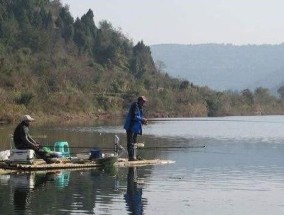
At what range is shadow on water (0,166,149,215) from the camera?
1451cm

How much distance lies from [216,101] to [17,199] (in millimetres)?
101214

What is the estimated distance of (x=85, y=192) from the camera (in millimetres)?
16844

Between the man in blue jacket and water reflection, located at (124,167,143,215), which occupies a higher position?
the man in blue jacket

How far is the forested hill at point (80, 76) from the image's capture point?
77.1 m

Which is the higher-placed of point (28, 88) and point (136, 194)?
point (28, 88)

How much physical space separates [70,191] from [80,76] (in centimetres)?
8097

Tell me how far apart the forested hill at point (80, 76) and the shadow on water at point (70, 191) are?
40671mm

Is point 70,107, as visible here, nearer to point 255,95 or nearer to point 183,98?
point 183,98

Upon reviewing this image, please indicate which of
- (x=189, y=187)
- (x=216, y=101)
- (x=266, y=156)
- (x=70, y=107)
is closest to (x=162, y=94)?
(x=216, y=101)

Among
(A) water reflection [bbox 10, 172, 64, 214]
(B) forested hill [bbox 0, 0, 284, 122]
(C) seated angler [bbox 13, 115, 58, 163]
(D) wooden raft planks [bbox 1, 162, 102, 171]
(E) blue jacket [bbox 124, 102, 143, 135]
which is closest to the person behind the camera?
(A) water reflection [bbox 10, 172, 64, 214]

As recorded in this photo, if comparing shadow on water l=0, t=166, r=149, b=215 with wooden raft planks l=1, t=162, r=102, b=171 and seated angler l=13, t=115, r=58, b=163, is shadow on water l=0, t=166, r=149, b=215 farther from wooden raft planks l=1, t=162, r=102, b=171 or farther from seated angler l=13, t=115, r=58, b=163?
seated angler l=13, t=115, r=58, b=163

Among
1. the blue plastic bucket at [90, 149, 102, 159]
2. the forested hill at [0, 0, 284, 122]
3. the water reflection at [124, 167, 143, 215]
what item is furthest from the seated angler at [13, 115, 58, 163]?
the forested hill at [0, 0, 284, 122]

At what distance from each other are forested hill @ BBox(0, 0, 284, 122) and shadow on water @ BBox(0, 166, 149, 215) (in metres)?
40.7

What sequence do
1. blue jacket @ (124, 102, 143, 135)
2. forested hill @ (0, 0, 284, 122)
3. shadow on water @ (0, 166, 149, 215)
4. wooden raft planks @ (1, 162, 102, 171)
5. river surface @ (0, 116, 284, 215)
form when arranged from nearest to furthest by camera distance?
1. shadow on water @ (0, 166, 149, 215)
2. river surface @ (0, 116, 284, 215)
3. wooden raft planks @ (1, 162, 102, 171)
4. blue jacket @ (124, 102, 143, 135)
5. forested hill @ (0, 0, 284, 122)
